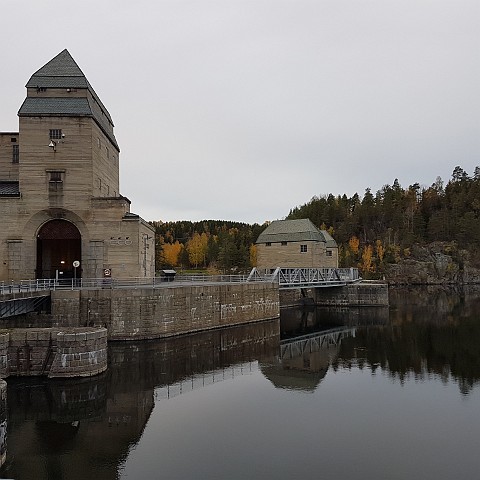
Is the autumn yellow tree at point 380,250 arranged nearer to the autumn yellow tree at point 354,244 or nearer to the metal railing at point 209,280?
the autumn yellow tree at point 354,244

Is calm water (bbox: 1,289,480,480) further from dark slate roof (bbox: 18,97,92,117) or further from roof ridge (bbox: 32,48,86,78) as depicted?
roof ridge (bbox: 32,48,86,78)

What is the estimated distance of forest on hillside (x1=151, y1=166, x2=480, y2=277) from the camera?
104 meters

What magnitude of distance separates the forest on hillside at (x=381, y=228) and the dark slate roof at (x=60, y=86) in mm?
53622

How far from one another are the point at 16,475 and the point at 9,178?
29.9 meters

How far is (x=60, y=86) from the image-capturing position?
113 feet

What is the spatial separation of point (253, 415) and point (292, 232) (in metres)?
36.9

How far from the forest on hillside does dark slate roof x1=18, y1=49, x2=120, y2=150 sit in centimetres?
5362

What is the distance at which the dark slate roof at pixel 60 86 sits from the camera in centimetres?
3341

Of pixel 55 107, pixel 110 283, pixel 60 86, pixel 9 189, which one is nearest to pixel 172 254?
pixel 9 189

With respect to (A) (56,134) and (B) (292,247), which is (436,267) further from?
(A) (56,134)

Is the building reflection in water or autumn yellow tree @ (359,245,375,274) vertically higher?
autumn yellow tree @ (359,245,375,274)

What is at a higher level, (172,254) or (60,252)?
(172,254)

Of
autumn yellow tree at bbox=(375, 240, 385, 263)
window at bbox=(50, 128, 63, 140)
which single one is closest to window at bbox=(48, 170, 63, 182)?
window at bbox=(50, 128, 63, 140)

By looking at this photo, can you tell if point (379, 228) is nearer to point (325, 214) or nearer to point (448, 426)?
point (325, 214)
